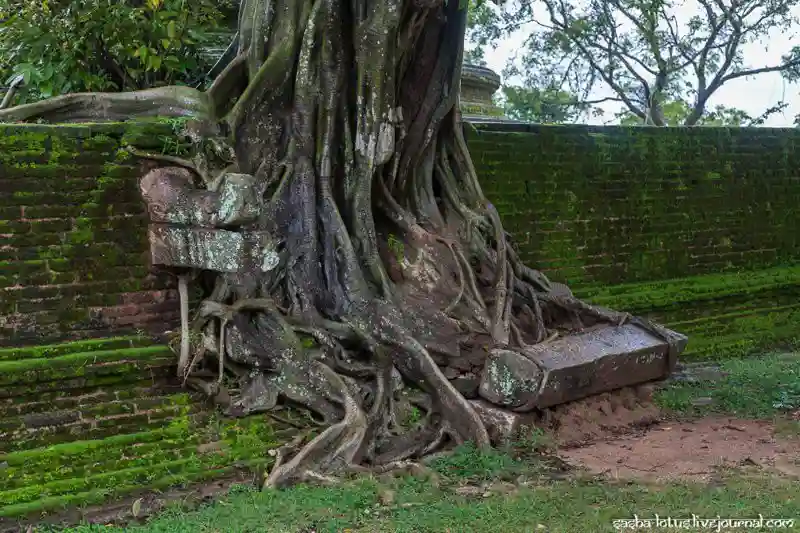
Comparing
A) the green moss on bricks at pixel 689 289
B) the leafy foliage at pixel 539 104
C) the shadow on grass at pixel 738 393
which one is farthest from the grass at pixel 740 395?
the leafy foliage at pixel 539 104

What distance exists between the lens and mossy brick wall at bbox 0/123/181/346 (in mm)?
5285

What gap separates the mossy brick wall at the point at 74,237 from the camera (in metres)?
5.29

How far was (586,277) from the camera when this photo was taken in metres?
9.43

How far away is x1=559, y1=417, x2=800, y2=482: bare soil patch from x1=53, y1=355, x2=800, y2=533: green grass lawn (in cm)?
23

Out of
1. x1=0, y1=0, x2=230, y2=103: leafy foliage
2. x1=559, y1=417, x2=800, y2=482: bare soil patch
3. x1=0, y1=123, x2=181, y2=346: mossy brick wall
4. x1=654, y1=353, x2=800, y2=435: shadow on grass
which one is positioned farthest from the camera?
x1=0, y1=0, x2=230, y2=103: leafy foliage

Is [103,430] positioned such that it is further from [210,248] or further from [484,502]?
[484,502]

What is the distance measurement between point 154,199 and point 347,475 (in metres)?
2.00

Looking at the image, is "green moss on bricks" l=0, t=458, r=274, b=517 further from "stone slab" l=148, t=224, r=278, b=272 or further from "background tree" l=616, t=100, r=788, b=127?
"background tree" l=616, t=100, r=788, b=127

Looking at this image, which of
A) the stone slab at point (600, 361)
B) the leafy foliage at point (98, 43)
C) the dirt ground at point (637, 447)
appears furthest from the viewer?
the leafy foliage at point (98, 43)

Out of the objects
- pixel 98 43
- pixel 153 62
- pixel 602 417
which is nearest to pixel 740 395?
pixel 602 417

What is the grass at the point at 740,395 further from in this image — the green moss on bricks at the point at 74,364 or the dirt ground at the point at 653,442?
the green moss on bricks at the point at 74,364

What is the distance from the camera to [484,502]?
15.7ft

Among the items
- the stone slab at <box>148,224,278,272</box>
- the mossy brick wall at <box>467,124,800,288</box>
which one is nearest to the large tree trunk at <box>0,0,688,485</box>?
the stone slab at <box>148,224,278,272</box>

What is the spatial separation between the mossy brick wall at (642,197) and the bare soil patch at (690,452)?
2910mm
